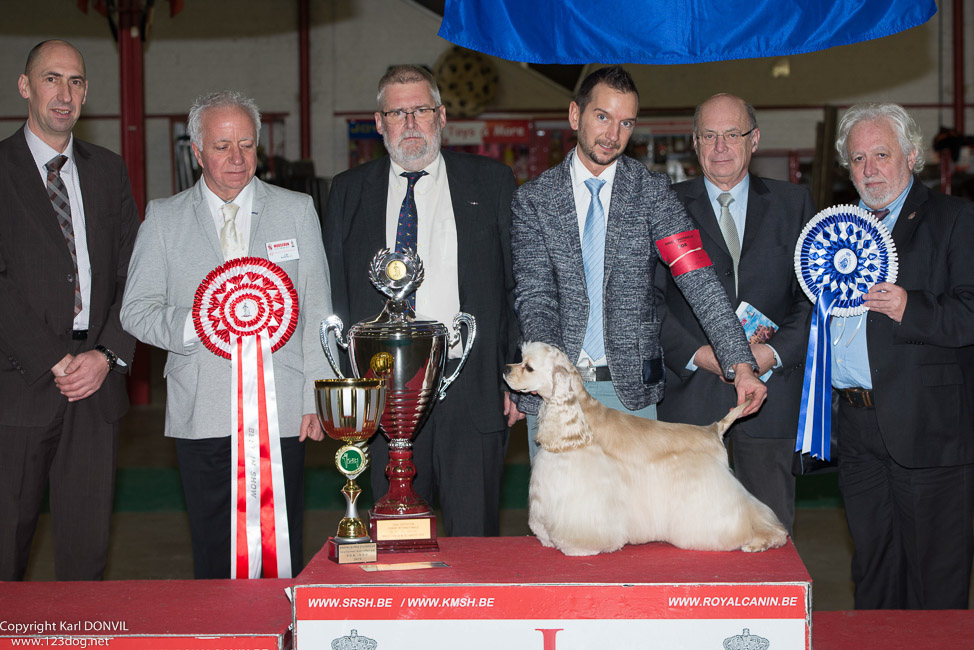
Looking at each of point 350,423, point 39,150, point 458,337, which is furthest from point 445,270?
point 39,150

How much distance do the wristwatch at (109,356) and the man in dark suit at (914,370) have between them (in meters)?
2.12

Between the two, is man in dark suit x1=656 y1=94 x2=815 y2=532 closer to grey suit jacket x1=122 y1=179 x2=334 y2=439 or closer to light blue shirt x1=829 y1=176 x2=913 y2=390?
light blue shirt x1=829 y1=176 x2=913 y2=390

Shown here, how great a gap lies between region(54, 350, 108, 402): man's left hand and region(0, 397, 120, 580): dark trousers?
0.06m

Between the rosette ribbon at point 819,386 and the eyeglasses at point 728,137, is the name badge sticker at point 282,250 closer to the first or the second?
the eyeglasses at point 728,137

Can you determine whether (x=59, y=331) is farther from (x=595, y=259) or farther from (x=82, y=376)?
(x=595, y=259)

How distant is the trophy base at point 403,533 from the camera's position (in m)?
2.10

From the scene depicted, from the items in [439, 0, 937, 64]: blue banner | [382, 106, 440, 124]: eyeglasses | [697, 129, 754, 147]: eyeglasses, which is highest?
[439, 0, 937, 64]: blue banner

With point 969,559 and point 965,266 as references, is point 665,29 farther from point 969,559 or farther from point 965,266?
point 969,559

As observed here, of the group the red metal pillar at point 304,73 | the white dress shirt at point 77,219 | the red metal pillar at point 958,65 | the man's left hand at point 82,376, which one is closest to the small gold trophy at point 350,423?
the man's left hand at point 82,376

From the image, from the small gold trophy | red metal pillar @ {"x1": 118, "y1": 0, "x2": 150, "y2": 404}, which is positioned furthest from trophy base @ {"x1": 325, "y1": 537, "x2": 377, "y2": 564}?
red metal pillar @ {"x1": 118, "y1": 0, "x2": 150, "y2": 404}

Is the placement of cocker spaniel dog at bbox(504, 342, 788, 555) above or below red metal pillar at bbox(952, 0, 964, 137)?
below

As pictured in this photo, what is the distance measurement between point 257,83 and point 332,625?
11.6 meters

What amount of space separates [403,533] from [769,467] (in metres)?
1.26

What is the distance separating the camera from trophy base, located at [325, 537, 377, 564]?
201 cm
